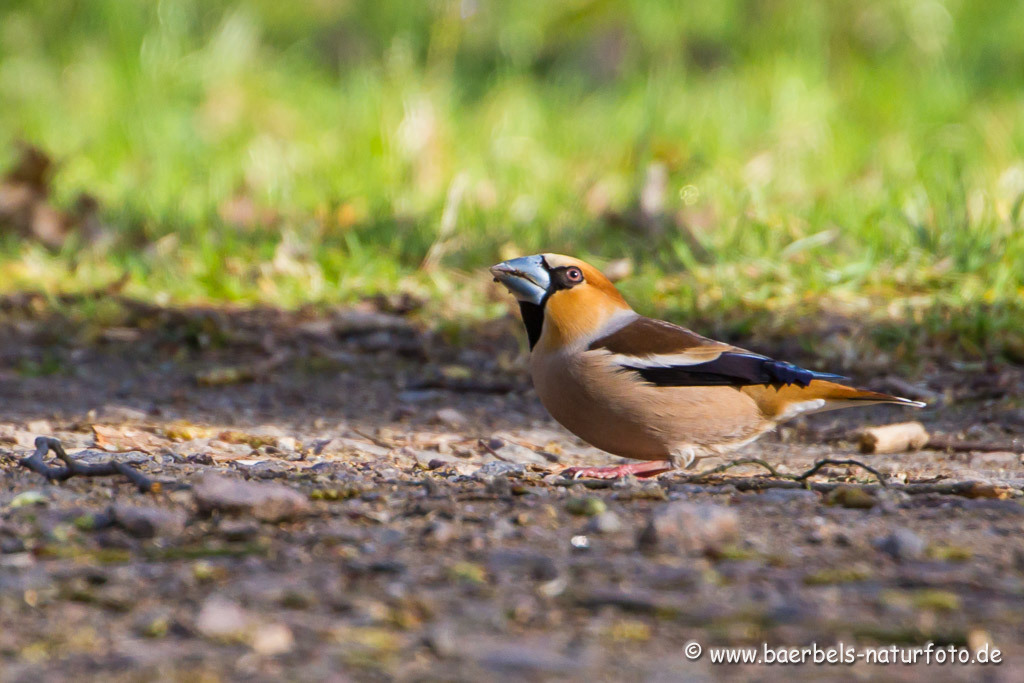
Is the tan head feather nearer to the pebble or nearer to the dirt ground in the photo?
the dirt ground

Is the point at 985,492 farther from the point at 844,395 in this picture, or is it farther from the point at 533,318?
the point at 533,318

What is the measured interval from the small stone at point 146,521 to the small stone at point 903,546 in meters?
1.51

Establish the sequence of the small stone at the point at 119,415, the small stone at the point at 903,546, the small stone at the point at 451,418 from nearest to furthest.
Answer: the small stone at the point at 903,546
the small stone at the point at 119,415
the small stone at the point at 451,418

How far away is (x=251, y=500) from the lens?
2691 millimetres

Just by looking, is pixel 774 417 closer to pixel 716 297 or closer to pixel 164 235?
pixel 716 297

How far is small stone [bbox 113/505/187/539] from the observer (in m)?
2.62

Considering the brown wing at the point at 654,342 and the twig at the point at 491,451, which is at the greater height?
the brown wing at the point at 654,342

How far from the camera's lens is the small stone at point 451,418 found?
451cm

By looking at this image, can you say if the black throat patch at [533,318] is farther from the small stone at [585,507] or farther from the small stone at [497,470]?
the small stone at [585,507]

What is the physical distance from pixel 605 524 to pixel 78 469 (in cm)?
139

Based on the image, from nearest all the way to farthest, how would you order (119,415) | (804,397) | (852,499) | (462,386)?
(852,499) < (804,397) < (119,415) < (462,386)

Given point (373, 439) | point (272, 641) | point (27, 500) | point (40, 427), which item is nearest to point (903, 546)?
point (272, 641)

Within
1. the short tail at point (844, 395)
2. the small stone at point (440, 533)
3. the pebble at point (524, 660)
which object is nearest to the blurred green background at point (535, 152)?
the short tail at point (844, 395)

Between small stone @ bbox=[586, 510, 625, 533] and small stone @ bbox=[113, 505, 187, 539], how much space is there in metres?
0.90
